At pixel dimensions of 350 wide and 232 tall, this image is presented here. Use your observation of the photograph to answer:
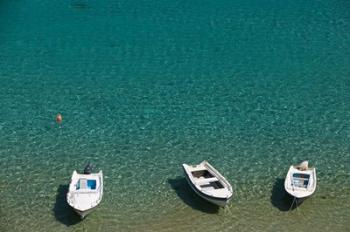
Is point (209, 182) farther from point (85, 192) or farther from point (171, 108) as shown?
point (171, 108)

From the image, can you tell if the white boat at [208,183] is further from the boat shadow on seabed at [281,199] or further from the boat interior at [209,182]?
the boat shadow on seabed at [281,199]

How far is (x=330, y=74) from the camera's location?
47.8 m

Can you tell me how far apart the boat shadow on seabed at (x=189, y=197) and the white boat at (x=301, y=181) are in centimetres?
482

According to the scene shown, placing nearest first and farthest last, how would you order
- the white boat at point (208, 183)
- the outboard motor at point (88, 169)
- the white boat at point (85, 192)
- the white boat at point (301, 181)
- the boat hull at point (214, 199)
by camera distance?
1. the white boat at point (85, 192)
2. the boat hull at point (214, 199)
3. the white boat at point (208, 183)
4. the white boat at point (301, 181)
5. the outboard motor at point (88, 169)

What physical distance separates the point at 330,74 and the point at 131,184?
74.4 feet

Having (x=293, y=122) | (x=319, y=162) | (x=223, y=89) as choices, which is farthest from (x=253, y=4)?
(x=319, y=162)

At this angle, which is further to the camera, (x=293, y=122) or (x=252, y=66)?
(x=252, y=66)

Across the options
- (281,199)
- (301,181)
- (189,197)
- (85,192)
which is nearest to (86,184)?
(85,192)

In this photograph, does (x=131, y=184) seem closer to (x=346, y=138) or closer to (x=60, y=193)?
(x=60, y=193)

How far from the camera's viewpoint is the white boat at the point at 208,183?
32.0 m

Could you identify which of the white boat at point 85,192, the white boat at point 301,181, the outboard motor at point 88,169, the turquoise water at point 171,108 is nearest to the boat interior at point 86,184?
the white boat at point 85,192

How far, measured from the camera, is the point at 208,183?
33594mm

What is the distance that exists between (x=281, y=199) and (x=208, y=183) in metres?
4.69

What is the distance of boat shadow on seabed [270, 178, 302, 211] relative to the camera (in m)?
33.0
